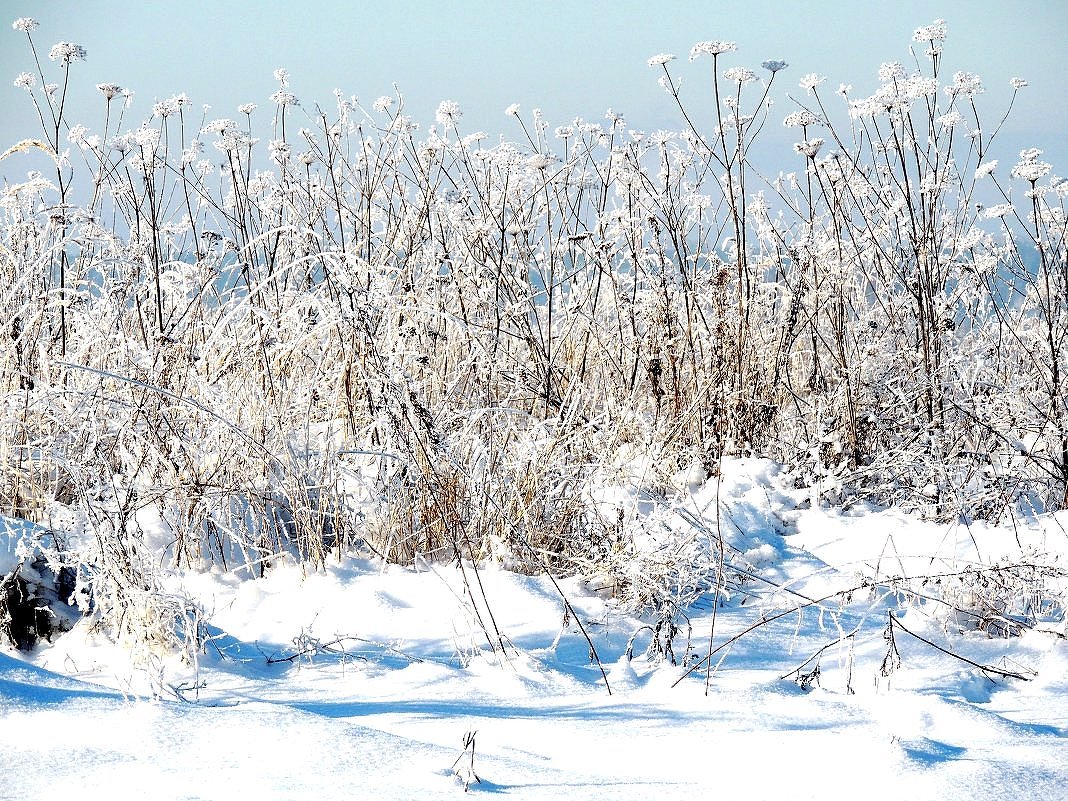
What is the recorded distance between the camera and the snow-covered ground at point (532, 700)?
4.51ft

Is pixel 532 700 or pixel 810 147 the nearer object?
pixel 532 700

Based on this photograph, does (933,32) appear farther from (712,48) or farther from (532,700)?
(532,700)

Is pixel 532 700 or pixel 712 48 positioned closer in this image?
pixel 532 700

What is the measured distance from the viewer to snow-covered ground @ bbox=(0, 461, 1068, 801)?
138cm

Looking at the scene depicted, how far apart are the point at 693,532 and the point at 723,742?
0.92 meters

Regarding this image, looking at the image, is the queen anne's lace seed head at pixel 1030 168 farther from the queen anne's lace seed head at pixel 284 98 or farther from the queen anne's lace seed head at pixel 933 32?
the queen anne's lace seed head at pixel 284 98

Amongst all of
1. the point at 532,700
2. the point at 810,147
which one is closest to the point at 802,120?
the point at 810,147

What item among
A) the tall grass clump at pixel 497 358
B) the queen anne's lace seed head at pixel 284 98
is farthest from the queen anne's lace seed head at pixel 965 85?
the queen anne's lace seed head at pixel 284 98

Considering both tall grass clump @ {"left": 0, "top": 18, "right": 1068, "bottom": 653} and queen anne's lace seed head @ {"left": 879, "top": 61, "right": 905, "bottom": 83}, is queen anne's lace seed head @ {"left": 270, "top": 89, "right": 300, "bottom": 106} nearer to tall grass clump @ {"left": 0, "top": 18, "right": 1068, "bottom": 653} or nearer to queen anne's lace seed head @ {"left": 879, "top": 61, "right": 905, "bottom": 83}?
tall grass clump @ {"left": 0, "top": 18, "right": 1068, "bottom": 653}

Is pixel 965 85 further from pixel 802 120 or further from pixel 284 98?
pixel 284 98

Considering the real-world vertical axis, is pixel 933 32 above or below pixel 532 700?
above

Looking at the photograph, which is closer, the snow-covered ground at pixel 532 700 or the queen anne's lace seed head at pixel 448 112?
the snow-covered ground at pixel 532 700

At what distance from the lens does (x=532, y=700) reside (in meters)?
1.82

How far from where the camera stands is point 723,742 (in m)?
1.56
